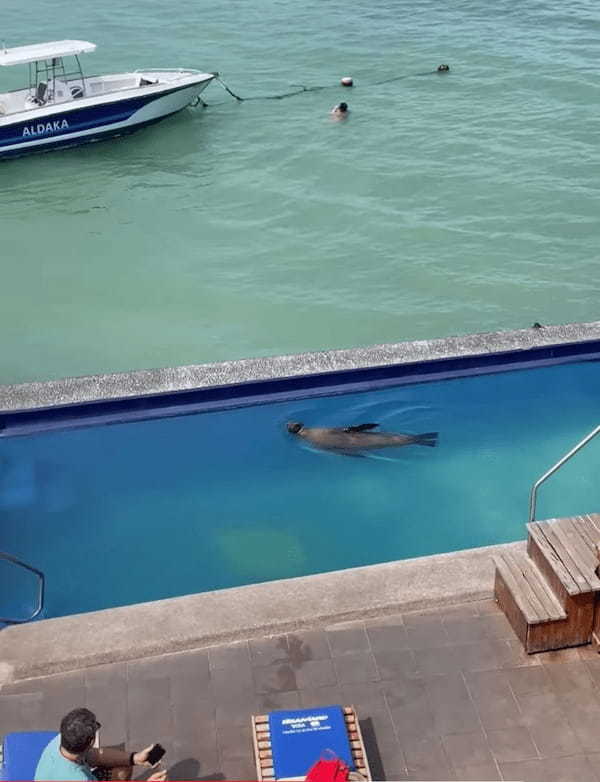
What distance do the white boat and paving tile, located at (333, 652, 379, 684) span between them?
1372cm

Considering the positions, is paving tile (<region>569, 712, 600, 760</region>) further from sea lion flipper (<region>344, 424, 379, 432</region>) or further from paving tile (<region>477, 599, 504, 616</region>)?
sea lion flipper (<region>344, 424, 379, 432</region>)

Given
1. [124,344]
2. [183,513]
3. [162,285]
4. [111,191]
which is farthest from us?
[111,191]

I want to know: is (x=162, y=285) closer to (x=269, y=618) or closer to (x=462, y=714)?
(x=269, y=618)

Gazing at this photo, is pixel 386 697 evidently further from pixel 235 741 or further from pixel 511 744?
pixel 235 741

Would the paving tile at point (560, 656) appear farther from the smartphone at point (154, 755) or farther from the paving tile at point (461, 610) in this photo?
the smartphone at point (154, 755)

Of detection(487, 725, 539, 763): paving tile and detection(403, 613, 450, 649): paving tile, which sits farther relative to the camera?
detection(403, 613, 450, 649): paving tile

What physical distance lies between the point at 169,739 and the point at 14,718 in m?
0.88

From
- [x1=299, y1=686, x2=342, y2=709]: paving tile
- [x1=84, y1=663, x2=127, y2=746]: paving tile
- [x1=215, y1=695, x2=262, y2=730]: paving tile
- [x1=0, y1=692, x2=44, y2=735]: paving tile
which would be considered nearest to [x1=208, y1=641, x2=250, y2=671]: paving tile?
[x1=215, y1=695, x2=262, y2=730]: paving tile

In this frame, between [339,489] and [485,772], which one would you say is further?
[339,489]

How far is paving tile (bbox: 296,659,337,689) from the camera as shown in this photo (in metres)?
5.11

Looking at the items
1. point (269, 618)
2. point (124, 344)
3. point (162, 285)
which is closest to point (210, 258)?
point (162, 285)

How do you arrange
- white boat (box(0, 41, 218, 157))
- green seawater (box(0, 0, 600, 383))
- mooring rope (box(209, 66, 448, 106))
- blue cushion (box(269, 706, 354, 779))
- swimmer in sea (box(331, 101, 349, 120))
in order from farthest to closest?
1. mooring rope (box(209, 66, 448, 106))
2. swimmer in sea (box(331, 101, 349, 120))
3. white boat (box(0, 41, 218, 157))
4. green seawater (box(0, 0, 600, 383))
5. blue cushion (box(269, 706, 354, 779))

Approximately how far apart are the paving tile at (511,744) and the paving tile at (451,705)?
11cm

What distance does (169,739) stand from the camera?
4.79 metres
